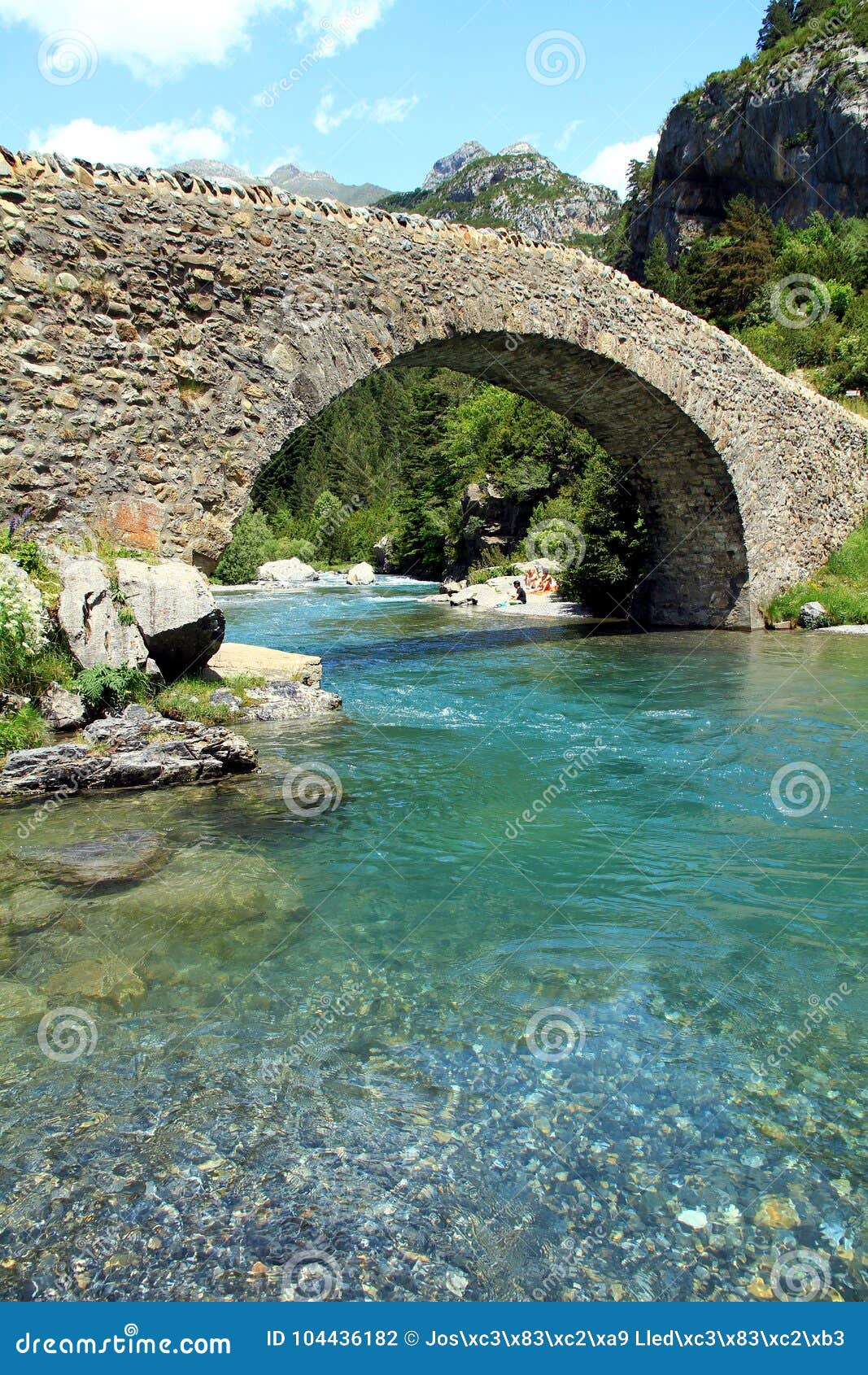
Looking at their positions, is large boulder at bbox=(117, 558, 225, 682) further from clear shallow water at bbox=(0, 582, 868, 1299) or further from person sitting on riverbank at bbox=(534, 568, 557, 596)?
person sitting on riverbank at bbox=(534, 568, 557, 596)

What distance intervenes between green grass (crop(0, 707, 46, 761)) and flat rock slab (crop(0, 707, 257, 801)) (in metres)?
0.22

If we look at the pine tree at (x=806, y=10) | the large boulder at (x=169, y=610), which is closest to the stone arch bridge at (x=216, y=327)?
the large boulder at (x=169, y=610)

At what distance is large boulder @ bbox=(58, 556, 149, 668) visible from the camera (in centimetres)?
711

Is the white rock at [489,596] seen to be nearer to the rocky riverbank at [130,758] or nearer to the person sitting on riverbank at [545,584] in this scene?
the person sitting on riverbank at [545,584]

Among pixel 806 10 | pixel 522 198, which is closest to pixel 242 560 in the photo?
pixel 806 10

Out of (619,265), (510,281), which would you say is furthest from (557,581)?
(619,265)

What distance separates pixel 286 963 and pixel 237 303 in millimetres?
7257

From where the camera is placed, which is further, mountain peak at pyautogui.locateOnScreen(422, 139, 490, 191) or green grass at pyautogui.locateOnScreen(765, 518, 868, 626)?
mountain peak at pyautogui.locateOnScreen(422, 139, 490, 191)

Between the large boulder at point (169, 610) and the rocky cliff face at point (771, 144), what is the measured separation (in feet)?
147

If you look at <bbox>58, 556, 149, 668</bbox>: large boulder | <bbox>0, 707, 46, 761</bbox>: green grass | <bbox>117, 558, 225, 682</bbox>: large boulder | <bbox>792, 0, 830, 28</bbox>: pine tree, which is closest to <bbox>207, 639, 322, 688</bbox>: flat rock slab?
<bbox>117, 558, 225, 682</bbox>: large boulder

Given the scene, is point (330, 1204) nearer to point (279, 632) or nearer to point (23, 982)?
point (23, 982)

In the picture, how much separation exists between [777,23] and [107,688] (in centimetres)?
6733

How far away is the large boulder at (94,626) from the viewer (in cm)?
711

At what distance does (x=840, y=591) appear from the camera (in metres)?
16.2
